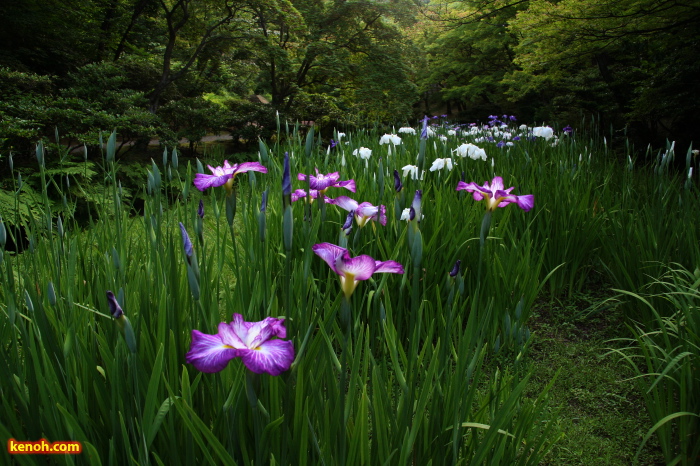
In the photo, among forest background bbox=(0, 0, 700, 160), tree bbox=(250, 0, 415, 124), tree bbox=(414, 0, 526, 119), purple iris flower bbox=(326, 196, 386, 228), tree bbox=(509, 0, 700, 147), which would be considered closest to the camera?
purple iris flower bbox=(326, 196, 386, 228)

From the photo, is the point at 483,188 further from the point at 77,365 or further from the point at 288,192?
the point at 77,365

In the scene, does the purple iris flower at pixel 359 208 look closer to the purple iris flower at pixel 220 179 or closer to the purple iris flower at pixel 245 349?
the purple iris flower at pixel 220 179

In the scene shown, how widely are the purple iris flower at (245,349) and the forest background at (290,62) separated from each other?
1451 millimetres

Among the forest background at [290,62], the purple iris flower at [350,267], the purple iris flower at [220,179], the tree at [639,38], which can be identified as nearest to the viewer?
the purple iris flower at [350,267]

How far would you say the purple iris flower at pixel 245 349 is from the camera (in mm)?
591

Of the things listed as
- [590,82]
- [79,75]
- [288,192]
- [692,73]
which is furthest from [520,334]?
[590,82]

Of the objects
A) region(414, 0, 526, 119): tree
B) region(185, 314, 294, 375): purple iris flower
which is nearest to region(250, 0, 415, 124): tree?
region(414, 0, 526, 119): tree

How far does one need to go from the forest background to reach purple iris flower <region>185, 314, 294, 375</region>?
145 centimetres

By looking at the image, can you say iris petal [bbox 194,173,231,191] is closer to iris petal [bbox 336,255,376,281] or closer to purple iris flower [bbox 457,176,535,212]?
iris petal [bbox 336,255,376,281]

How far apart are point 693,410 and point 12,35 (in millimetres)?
7705

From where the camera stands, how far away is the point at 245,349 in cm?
62

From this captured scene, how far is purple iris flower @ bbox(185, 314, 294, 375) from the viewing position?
591mm

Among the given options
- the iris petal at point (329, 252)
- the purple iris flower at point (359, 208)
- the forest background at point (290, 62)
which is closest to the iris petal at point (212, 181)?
the purple iris flower at point (359, 208)

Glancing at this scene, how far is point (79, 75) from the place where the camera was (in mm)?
5625
